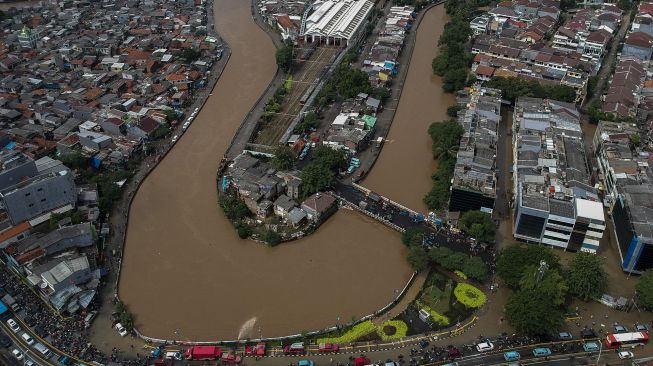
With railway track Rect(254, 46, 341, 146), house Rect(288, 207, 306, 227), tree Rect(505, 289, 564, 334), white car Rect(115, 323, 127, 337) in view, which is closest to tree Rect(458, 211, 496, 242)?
tree Rect(505, 289, 564, 334)

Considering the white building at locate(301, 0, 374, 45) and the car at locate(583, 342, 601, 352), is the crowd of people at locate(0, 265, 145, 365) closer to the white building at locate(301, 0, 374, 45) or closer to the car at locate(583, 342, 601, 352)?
the car at locate(583, 342, 601, 352)

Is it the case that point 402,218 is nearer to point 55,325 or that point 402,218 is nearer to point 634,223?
point 634,223

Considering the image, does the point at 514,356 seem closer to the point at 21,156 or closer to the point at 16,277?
the point at 16,277

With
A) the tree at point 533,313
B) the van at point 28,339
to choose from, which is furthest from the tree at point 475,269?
the van at point 28,339

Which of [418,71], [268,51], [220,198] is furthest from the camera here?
[268,51]

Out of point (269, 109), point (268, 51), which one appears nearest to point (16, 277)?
point (269, 109)

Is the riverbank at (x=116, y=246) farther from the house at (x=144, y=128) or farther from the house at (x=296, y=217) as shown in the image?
the house at (x=296, y=217)

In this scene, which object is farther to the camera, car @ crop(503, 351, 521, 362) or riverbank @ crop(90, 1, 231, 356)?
riverbank @ crop(90, 1, 231, 356)
